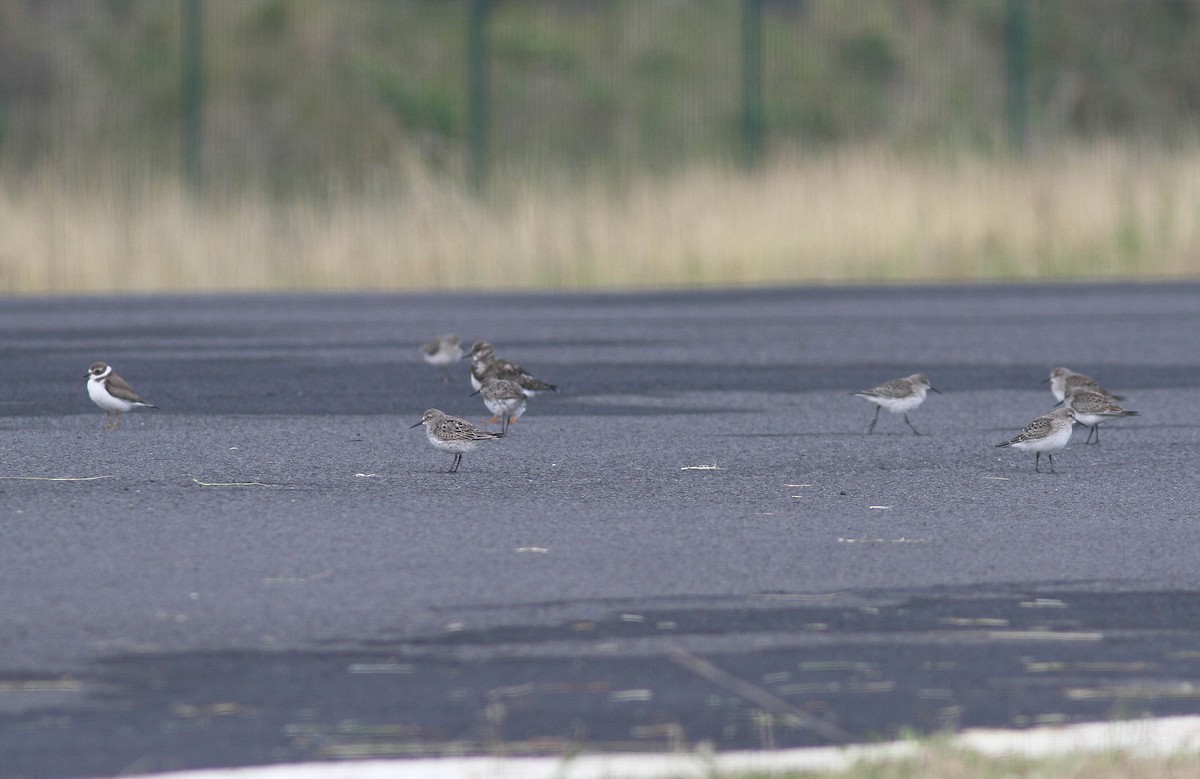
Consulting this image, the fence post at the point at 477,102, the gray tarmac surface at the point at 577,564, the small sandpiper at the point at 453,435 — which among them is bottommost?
the gray tarmac surface at the point at 577,564

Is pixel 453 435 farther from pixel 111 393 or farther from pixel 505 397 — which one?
pixel 111 393

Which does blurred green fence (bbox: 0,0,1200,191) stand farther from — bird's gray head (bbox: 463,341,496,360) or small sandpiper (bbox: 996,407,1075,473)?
small sandpiper (bbox: 996,407,1075,473)

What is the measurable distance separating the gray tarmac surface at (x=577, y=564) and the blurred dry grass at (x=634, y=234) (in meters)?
8.38

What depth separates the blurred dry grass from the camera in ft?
80.7

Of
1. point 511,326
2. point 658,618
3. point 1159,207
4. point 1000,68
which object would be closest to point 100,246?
point 511,326

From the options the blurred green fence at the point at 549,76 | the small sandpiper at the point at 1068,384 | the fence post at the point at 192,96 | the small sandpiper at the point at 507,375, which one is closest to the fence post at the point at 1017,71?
the blurred green fence at the point at 549,76

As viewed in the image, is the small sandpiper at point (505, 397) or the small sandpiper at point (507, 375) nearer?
the small sandpiper at point (505, 397)

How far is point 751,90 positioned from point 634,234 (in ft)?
20.8

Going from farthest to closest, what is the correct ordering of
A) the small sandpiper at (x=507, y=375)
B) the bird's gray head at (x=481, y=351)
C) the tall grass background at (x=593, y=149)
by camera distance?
the tall grass background at (x=593, y=149) → the bird's gray head at (x=481, y=351) → the small sandpiper at (x=507, y=375)

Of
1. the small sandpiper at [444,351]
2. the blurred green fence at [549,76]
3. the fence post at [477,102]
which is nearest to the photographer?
the small sandpiper at [444,351]

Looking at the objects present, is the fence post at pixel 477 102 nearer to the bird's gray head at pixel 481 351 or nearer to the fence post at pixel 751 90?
the fence post at pixel 751 90

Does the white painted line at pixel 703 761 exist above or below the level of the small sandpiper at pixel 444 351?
below

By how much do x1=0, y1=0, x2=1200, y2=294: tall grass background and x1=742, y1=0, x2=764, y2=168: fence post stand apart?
0.73 meters

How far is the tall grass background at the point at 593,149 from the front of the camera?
2508 centimetres
